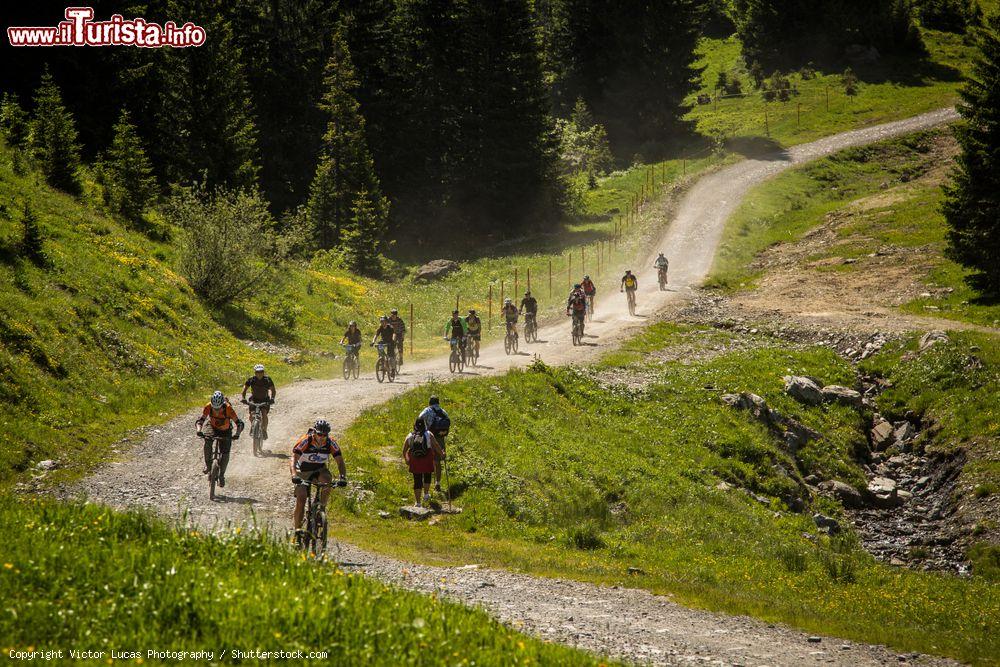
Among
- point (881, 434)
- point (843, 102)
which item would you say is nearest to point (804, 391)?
point (881, 434)

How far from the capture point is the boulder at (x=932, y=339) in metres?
35.0

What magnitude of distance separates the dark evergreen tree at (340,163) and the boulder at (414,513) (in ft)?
143

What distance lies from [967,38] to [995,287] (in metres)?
69.7

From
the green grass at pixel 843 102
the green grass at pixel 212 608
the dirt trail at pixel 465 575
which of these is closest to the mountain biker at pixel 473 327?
the dirt trail at pixel 465 575

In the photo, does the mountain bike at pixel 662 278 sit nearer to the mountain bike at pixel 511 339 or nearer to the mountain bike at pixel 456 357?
the mountain bike at pixel 511 339

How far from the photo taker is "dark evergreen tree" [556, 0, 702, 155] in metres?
86.4

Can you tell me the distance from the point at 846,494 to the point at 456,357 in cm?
1550

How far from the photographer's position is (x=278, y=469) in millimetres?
20656

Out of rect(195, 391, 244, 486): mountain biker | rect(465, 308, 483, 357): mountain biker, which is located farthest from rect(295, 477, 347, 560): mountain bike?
rect(465, 308, 483, 357): mountain biker

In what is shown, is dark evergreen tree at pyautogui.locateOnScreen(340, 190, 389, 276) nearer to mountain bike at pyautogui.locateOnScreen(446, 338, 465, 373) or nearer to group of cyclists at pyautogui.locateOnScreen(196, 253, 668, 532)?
group of cyclists at pyautogui.locateOnScreen(196, 253, 668, 532)

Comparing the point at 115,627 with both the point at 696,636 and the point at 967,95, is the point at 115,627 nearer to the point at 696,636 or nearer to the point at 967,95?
the point at 696,636

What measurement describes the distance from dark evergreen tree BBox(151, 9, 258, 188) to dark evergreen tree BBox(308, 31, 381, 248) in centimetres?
667

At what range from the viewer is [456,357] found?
33562 mm

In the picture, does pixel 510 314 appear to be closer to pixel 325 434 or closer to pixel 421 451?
pixel 421 451
